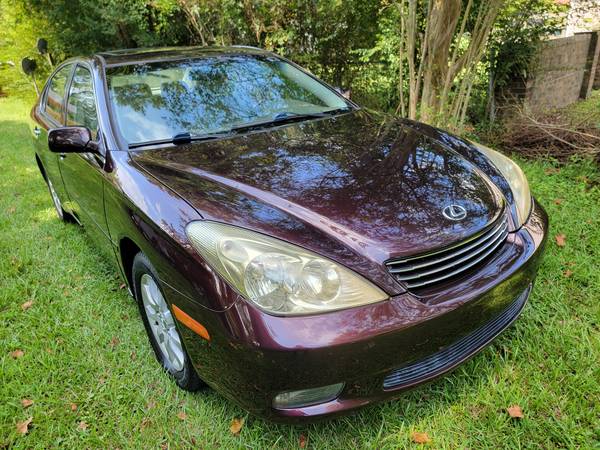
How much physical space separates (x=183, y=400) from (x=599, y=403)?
69.9 inches

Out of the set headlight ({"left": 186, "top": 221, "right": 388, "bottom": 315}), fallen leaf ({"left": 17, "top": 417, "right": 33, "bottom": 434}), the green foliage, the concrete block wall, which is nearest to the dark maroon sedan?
headlight ({"left": 186, "top": 221, "right": 388, "bottom": 315})

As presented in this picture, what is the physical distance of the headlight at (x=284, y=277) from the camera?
1448mm

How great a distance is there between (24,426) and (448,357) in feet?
6.10

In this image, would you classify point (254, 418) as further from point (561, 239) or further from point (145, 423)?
point (561, 239)

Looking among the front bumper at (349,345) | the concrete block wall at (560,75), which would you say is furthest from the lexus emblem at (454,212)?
the concrete block wall at (560,75)

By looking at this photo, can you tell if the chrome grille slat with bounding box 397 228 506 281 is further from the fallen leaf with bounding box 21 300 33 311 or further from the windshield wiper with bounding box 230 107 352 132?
the fallen leaf with bounding box 21 300 33 311

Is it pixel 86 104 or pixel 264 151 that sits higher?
pixel 86 104

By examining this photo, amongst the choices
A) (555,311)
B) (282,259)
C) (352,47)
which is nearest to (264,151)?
(282,259)

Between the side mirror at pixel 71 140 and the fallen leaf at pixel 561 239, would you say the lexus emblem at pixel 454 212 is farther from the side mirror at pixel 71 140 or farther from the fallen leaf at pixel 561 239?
the side mirror at pixel 71 140

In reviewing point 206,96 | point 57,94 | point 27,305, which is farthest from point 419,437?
point 57,94

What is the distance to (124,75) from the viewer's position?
2602 mm

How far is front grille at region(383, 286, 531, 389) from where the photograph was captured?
1604 millimetres

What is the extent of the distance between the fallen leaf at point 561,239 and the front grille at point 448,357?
1160 millimetres

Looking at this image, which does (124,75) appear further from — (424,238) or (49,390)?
(424,238)
